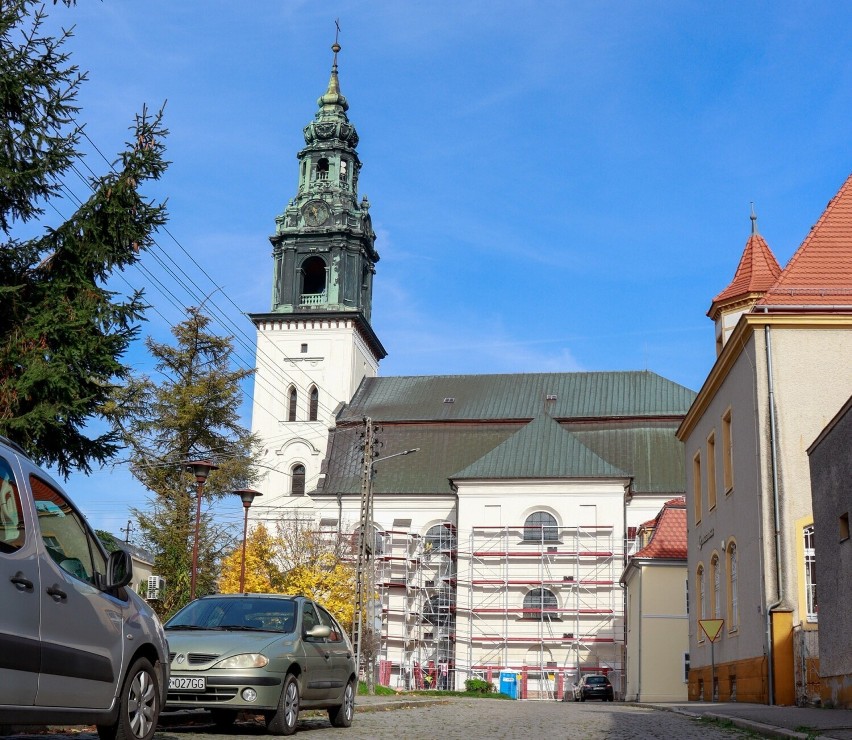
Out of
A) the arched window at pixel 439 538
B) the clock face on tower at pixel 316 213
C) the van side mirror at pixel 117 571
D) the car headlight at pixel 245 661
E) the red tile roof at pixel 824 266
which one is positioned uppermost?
the clock face on tower at pixel 316 213

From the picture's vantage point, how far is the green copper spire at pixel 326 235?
63.6 metres

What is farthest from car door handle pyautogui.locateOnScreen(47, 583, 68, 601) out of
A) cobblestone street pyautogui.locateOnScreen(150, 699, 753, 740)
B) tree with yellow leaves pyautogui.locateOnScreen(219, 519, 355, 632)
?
tree with yellow leaves pyautogui.locateOnScreen(219, 519, 355, 632)

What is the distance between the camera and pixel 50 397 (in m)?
15.1

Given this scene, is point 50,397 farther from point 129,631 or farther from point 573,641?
point 573,641

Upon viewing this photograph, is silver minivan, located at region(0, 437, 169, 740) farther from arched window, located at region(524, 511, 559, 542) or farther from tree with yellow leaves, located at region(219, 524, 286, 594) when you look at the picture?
arched window, located at region(524, 511, 559, 542)

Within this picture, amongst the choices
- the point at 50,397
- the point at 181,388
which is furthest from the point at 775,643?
the point at 181,388

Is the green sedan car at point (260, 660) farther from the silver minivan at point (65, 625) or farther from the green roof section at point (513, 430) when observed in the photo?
the green roof section at point (513, 430)

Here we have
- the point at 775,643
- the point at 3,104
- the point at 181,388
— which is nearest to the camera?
the point at 3,104

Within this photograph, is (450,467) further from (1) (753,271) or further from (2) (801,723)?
(2) (801,723)

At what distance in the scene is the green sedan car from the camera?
10.2 m

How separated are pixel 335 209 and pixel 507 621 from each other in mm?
26011

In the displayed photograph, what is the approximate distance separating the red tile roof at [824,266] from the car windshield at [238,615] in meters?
12.8

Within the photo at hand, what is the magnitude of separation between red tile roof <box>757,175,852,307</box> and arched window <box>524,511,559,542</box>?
33005mm

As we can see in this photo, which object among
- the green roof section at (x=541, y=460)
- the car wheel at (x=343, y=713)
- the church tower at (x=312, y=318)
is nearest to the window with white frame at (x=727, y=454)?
the car wheel at (x=343, y=713)
